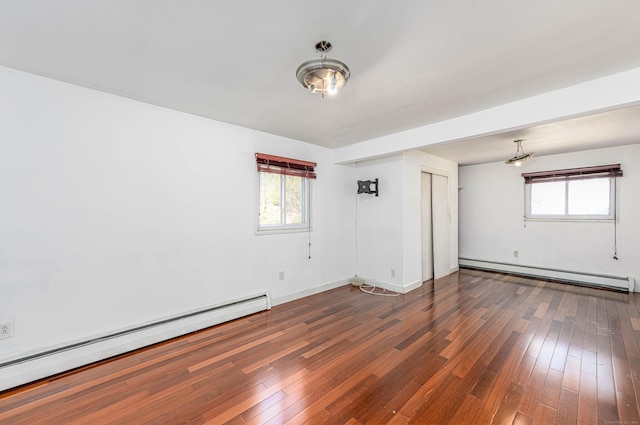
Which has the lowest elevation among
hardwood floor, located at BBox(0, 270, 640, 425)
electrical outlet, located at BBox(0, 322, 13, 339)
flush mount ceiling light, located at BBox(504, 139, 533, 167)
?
hardwood floor, located at BBox(0, 270, 640, 425)

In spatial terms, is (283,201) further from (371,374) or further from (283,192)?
(371,374)

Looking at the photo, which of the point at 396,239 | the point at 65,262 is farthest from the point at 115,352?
the point at 396,239

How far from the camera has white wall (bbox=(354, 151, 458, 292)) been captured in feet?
13.7

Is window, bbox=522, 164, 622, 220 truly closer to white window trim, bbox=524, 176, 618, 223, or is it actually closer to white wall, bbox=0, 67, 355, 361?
white window trim, bbox=524, 176, 618, 223

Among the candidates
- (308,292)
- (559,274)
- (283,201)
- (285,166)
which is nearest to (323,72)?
(285,166)

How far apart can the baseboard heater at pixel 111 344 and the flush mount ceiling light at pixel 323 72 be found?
2603 mm

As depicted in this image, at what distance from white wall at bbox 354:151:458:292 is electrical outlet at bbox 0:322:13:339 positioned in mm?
4144

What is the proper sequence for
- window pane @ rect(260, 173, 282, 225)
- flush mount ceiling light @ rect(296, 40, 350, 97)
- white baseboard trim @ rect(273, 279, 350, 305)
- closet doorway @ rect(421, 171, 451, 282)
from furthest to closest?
1. closet doorway @ rect(421, 171, 451, 282)
2. white baseboard trim @ rect(273, 279, 350, 305)
3. window pane @ rect(260, 173, 282, 225)
4. flush mount ceiling light @ rect(296, 40, 350, 97)

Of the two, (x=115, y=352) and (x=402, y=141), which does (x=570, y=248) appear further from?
(x=115, y=352)

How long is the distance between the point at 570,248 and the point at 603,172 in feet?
4.51

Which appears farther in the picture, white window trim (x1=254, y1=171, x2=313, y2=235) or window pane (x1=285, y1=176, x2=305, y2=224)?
window pane (x1=285, y1=176, x2=305, y2=224)

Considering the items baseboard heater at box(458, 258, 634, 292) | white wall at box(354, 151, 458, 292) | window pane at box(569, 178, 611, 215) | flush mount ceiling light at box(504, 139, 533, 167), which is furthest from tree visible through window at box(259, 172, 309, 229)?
window pane at box(569, 178, 611, 215)

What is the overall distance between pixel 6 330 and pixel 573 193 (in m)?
7.57

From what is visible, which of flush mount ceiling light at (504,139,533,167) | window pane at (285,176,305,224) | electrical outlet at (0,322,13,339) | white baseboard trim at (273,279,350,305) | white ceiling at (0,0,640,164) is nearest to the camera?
white ceiling at (0,0,640,164)
